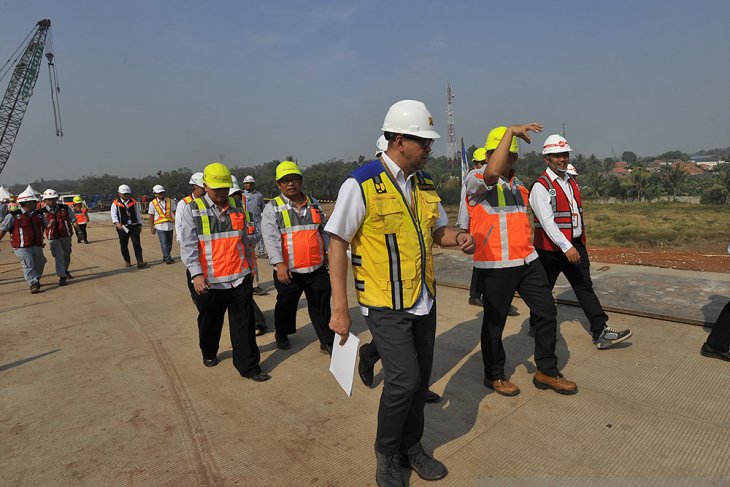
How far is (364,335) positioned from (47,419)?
2.93 m

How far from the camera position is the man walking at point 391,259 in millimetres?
2312

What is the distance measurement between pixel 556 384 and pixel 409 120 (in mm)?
2406

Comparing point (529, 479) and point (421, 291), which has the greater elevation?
point (421, 291)

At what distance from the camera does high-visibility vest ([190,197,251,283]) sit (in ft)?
13.2

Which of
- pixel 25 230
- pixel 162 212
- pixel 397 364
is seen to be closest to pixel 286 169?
pixel 397 364

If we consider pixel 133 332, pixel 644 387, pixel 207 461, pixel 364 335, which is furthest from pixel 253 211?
pixel 644 387

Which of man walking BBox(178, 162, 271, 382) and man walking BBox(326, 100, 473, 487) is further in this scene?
man walking BBox(178, 162, 271, 382)

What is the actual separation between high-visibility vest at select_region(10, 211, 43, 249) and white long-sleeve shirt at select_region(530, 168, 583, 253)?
344 inches

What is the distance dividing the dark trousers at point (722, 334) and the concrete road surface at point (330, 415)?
135mm

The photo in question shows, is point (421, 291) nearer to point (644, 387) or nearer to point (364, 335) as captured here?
point (644, 387)

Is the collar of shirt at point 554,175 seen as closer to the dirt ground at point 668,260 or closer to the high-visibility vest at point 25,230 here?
the dirt ground at point 668,260

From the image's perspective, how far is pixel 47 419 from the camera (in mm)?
3459

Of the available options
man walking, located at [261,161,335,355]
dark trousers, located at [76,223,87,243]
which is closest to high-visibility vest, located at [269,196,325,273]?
man walking, located at [261,161,335,355]

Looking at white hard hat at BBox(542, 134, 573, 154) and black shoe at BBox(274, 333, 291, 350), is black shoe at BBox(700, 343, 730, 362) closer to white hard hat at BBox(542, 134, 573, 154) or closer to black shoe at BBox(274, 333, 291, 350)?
white hard hat at BBox(542, 134, 573, 154)
